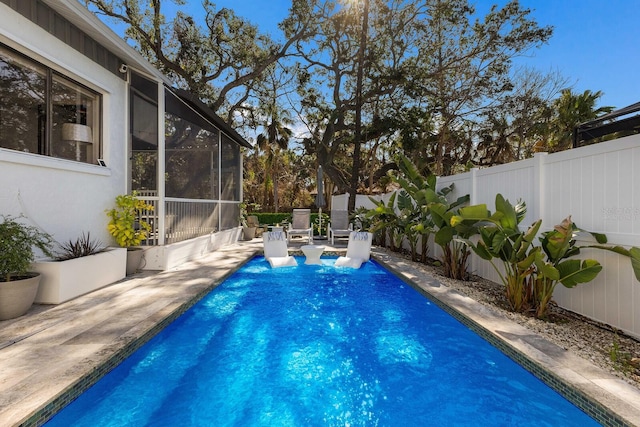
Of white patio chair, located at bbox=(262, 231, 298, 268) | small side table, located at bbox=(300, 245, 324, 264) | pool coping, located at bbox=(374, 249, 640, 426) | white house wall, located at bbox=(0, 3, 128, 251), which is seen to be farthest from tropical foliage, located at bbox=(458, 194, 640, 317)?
white house wall, located at bbox=(0, 3, 128, 251)

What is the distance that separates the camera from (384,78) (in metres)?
16.4

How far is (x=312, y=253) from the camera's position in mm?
8500

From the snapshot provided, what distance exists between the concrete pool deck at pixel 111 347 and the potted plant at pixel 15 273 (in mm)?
158

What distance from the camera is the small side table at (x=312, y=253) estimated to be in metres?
8.46

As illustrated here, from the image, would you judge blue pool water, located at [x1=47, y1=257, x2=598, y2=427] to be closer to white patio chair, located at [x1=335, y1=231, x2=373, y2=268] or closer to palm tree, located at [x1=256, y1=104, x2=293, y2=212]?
white patio chair, located at [x1=335, y1=231, x2=373, y2=268]

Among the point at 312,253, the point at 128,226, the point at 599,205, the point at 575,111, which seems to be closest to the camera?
the point at 599,205

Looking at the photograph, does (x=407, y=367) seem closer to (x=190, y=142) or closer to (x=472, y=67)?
(x=190, y=142)

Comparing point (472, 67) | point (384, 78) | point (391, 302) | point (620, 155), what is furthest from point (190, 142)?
point (472, 67)

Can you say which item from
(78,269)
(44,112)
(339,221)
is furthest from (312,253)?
(44,112)

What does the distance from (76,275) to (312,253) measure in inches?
198

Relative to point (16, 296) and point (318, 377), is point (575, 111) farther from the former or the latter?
point (16, 296)

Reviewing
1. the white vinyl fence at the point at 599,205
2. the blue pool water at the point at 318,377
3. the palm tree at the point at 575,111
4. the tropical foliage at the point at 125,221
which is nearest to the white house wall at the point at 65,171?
the tropical foliage at the point at 125,221

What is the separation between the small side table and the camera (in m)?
8.46

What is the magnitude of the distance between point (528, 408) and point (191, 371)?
3.06 m
